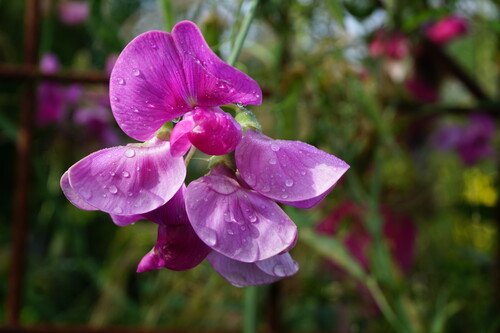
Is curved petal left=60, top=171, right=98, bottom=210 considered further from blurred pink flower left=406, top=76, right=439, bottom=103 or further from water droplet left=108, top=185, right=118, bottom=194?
blurred pink flower left=406, top=76, right=439, bottom=103

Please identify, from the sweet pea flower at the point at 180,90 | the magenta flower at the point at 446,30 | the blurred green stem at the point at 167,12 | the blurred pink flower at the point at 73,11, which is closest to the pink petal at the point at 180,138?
the sweet pea flower at the point at 180,90

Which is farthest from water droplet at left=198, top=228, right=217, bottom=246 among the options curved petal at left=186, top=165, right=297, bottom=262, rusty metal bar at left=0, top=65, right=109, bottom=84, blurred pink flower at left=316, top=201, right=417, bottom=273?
blurred pink flower at left=316, top=201, right=417, bottom=273

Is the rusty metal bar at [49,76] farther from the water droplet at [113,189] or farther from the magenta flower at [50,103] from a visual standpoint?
the water droplet at [113,189]

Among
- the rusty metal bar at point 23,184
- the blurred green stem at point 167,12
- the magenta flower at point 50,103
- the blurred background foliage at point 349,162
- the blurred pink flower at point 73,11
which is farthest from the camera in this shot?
the blurred pink flower at point 73,11

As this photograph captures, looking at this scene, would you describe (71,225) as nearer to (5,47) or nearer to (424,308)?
(5,47)

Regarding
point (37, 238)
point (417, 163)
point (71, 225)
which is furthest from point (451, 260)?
point (37, 238)
